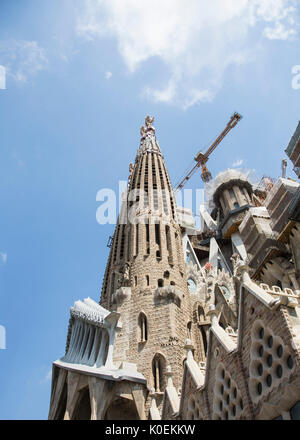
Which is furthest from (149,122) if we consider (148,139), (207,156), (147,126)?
(207,156)

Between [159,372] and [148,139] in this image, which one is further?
[148,139]

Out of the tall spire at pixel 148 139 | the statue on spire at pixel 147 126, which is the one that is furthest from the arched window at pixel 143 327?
the statue on spire at pixel 147 126

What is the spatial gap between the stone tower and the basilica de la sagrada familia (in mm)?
73

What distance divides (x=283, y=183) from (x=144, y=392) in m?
15.6

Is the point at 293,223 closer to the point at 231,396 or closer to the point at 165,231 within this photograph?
the point at 165,231

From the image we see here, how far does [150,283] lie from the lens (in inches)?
957

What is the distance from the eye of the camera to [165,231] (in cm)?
2866

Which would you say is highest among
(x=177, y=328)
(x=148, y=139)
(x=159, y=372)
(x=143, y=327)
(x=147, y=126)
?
(x=147, y=126)

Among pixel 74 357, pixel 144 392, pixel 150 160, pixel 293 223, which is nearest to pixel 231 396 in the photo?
pixel 144 392

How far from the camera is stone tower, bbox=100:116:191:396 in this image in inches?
811

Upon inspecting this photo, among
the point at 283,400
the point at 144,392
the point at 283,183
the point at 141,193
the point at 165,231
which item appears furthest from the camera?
the point at 141,193

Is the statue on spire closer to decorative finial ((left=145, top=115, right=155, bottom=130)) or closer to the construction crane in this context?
decorative finial ((left=145, top=115, right=155, bottom=130))

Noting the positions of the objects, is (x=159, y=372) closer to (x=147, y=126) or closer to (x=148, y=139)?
(x=148, y=139)

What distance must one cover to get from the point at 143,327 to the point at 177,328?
192cm
